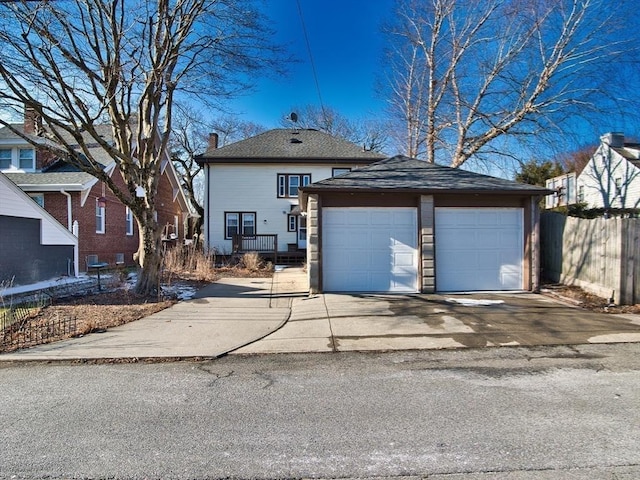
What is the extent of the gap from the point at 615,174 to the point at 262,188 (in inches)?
858

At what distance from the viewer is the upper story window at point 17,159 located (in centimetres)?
1719

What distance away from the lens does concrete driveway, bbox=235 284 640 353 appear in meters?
6.36

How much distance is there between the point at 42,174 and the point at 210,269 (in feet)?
28.7

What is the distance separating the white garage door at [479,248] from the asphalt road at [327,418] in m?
5.41

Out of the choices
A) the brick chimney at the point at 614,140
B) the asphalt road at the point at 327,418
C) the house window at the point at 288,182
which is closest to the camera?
the asphalt road at the point at 327,418

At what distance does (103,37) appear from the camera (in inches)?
395

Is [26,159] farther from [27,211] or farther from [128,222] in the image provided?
[27,211]

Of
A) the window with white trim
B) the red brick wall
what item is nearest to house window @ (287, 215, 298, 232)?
the red brick wall

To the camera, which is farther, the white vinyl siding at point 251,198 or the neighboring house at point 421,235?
the white vinyl siding at point 251,198

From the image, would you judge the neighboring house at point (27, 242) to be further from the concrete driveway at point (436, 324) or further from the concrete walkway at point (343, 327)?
the concrete driveway at point (436, 324)

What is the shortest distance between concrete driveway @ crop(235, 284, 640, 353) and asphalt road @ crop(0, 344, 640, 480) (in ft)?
2.49

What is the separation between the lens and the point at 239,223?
75.4 ft

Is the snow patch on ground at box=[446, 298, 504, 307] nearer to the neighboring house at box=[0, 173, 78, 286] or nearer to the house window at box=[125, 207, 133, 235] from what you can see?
the neighboring house at box=[0, 173, 78, 286]

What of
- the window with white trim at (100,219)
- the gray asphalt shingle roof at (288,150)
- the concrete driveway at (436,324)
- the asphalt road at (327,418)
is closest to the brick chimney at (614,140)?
the gray asphalt shingle roof at (288,150)
